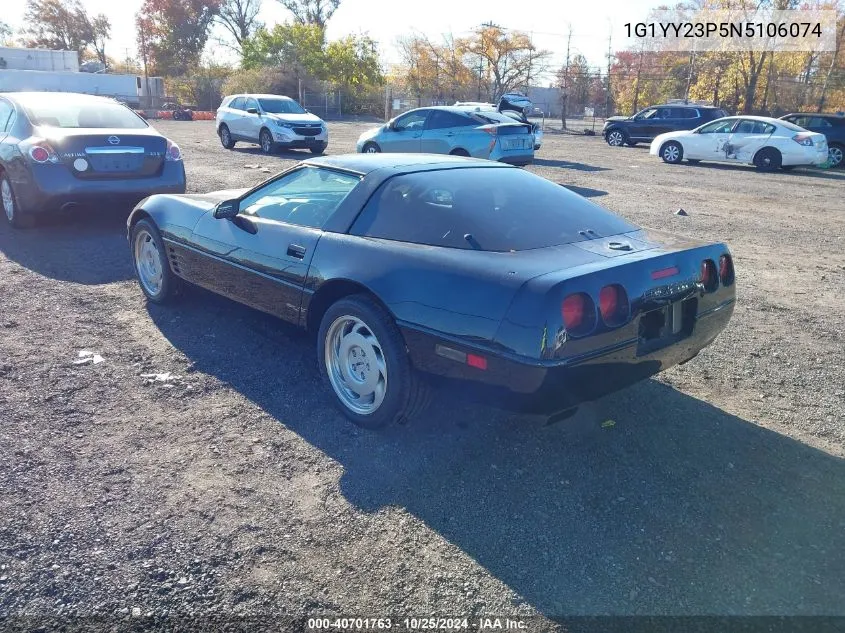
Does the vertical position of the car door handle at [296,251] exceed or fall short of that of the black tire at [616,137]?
it falls short

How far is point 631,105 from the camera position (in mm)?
41750

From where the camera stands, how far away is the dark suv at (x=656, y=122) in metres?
23.1

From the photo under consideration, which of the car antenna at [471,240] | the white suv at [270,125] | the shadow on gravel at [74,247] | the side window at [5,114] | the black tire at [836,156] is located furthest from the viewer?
the black tire at [836,156]

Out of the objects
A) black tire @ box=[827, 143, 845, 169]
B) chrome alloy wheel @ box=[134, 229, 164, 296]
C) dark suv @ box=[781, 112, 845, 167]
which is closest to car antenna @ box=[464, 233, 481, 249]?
chrome alloy wheel @ box=[134, 229, 164, 296]

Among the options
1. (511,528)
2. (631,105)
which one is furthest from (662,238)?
(631,105)

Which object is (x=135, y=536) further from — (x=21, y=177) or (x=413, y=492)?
(x=21, y=177)

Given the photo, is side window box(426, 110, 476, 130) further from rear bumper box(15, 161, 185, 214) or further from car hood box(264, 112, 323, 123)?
rear bumper box(15, 161, 185, 214)

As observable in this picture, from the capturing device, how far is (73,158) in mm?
7270

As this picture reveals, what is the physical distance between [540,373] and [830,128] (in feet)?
66.1

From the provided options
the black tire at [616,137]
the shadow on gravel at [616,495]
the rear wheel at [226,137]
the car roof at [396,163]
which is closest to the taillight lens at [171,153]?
the car roof at [396,163]

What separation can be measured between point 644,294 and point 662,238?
0.79 metres

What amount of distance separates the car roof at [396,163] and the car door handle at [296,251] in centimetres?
56

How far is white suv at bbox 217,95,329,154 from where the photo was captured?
1755 centimetres

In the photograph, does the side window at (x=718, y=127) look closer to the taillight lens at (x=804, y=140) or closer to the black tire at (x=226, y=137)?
the taillight lens at (x=804, y=140)
